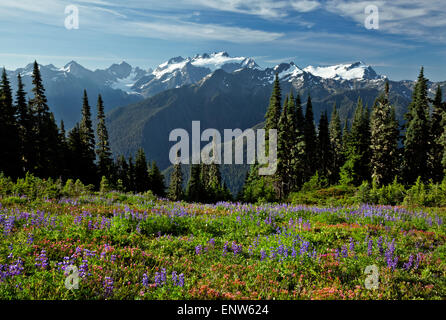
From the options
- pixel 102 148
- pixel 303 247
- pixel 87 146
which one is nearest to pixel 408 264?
pixel 303 247

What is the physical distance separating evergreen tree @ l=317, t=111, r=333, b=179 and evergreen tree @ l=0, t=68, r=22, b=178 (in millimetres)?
54099

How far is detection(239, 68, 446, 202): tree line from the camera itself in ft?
148

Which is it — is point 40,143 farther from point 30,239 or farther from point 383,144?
point 383,144

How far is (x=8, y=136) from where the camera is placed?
36750 mm

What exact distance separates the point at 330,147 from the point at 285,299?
63708 mm

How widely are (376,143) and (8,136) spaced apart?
55586mm

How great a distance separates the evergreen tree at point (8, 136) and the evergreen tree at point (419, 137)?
2480 inches

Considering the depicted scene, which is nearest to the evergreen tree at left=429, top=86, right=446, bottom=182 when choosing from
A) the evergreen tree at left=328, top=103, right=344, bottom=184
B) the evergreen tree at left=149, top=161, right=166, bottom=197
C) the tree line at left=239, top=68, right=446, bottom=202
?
the tree line at left=239, top=68, right=446, bottom=202

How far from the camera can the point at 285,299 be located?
5.07m

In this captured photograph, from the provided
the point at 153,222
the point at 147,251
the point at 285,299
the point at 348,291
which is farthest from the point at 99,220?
the point at 348,291

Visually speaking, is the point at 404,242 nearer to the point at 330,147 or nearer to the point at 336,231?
the point at 336,231

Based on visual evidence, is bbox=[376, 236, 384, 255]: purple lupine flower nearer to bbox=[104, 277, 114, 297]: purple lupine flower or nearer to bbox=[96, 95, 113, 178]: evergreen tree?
bbox=[104, 277, 114, 297]: purple lupine flower

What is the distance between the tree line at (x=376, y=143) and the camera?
4509 cm

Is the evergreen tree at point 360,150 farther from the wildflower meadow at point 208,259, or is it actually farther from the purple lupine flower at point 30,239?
the purple lupine flower at point 30,239
